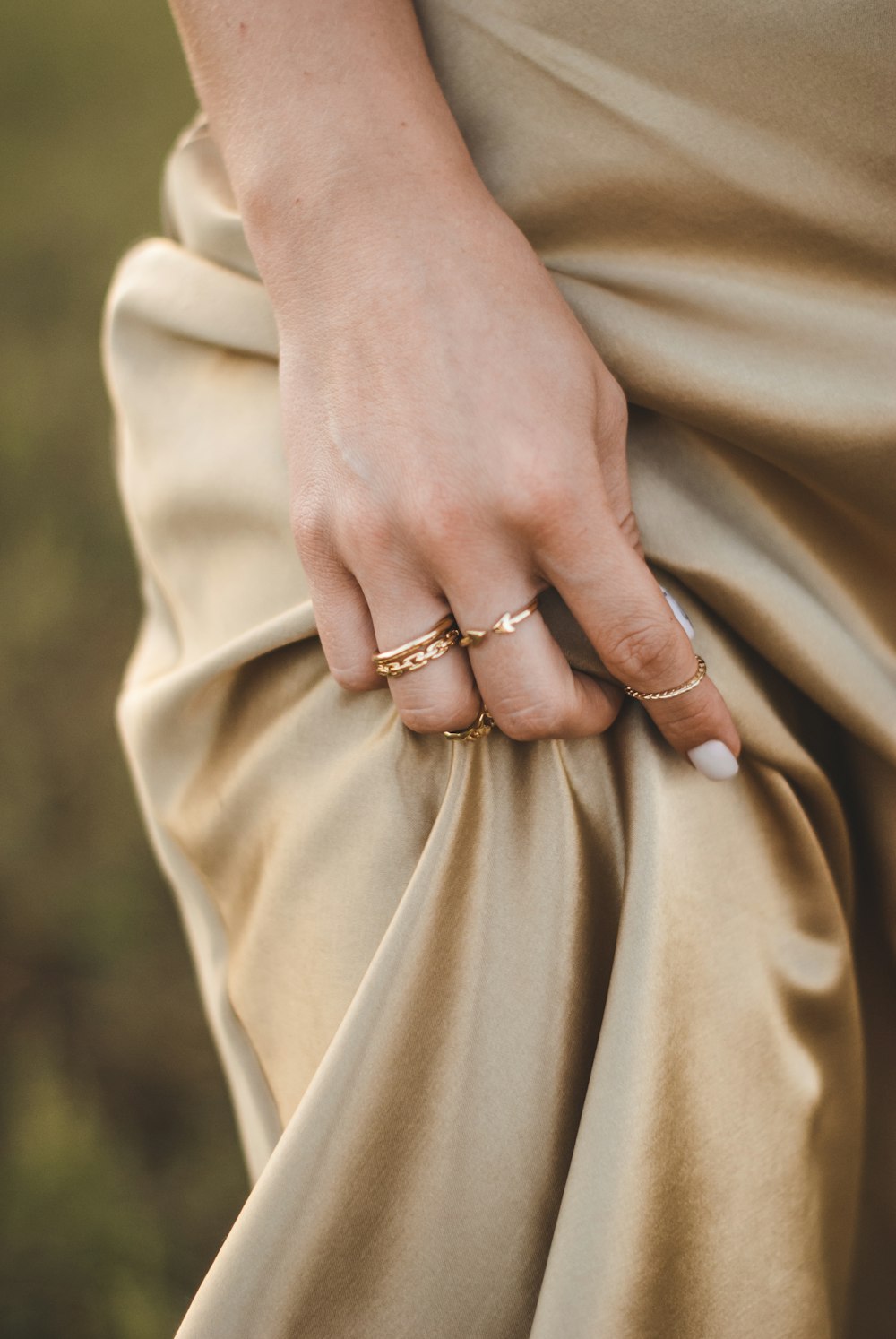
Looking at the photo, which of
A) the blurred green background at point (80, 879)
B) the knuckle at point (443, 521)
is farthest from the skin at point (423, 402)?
the blurred green background at point (80, 879)

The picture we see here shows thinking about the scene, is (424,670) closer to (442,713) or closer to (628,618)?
(442,713)

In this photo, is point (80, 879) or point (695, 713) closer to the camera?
point (695, 713)

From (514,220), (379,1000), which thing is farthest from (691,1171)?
(514,220)

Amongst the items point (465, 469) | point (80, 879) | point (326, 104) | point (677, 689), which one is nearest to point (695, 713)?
point (677, 689)

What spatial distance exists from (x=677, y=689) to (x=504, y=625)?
13 cm

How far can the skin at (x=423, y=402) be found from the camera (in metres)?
0.70

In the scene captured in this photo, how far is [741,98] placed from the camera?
0.76m

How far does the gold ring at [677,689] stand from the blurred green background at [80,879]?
1.41m

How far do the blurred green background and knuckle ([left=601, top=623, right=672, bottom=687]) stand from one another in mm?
1430

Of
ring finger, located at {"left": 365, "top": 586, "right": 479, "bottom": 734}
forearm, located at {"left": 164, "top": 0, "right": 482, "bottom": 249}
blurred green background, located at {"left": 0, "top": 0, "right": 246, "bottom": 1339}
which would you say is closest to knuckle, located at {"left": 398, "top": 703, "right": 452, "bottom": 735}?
ring finger, located at {"left": 365, "top": 586, "right": 479, "bottom": 734}

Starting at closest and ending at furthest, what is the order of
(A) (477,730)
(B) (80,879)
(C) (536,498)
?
(C) (536,498) < (A) (477,730) < (B) (80,879)

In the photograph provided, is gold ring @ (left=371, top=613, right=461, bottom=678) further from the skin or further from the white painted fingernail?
the white painted fingernail

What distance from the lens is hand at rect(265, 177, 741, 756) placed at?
700 millimetres

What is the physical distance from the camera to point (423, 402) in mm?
712
